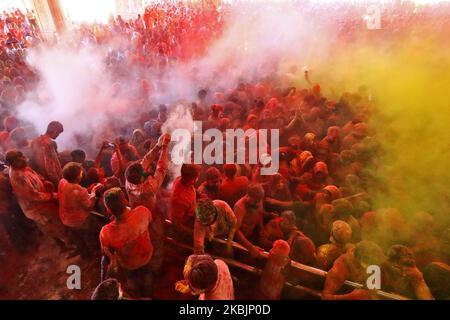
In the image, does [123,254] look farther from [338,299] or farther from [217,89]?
[217,89]

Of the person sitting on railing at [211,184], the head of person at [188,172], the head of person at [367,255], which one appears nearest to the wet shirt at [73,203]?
the head of person at [188,172]

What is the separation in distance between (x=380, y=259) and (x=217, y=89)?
16.9 feet

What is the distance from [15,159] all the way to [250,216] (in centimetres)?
223

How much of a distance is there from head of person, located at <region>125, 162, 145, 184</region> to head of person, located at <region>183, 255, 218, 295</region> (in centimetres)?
112

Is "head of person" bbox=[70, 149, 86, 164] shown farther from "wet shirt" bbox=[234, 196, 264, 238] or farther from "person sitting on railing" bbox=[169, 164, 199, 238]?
"wet shirt" bbox=[234, 196, 264, 238]

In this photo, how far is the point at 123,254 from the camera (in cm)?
257

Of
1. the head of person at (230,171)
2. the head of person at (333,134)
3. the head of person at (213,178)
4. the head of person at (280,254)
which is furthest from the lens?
the head of person at (333,134)

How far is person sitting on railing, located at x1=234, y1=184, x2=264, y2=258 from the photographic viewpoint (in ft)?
9.52

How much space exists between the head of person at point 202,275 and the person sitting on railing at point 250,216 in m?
0.92

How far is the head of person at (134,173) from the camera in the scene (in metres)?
2.81
